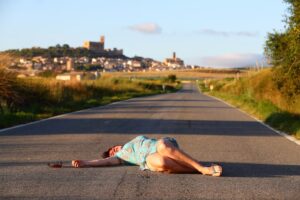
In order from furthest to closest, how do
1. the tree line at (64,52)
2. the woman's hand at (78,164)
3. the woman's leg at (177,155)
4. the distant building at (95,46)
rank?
the distant building at (95,46)
the tree line at (64,52)
the woman's hand at (78,164)
the woman's leg at (177,155)

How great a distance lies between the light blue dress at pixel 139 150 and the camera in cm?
973

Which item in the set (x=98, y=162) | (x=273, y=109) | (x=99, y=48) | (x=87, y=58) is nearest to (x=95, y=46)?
(x=99, y=48)

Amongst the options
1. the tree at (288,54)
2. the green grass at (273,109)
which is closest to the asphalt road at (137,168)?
the green grass at (273,109)

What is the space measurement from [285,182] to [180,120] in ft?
43.5

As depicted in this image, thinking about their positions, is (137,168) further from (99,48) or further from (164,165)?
(99,48)

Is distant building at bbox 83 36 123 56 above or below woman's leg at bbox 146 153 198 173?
above

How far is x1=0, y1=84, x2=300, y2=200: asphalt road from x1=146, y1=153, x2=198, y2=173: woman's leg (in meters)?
0.10

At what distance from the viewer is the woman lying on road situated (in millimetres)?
9469

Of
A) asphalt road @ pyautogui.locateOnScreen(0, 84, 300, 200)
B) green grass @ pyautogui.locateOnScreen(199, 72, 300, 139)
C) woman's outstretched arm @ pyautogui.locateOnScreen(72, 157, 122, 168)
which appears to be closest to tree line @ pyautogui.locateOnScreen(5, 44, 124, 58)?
green grass @ pyautogui.locateOnScreen(199, 72, 300, 139)

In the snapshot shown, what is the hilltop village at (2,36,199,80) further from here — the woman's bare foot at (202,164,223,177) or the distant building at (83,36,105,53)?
the woman's bare foot at (202,164,223,177)

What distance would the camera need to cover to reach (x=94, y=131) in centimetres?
1742

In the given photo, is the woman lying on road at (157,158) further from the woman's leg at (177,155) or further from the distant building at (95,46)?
the distant building at (95,46)

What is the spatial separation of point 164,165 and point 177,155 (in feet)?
0.87

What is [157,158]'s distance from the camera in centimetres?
953
